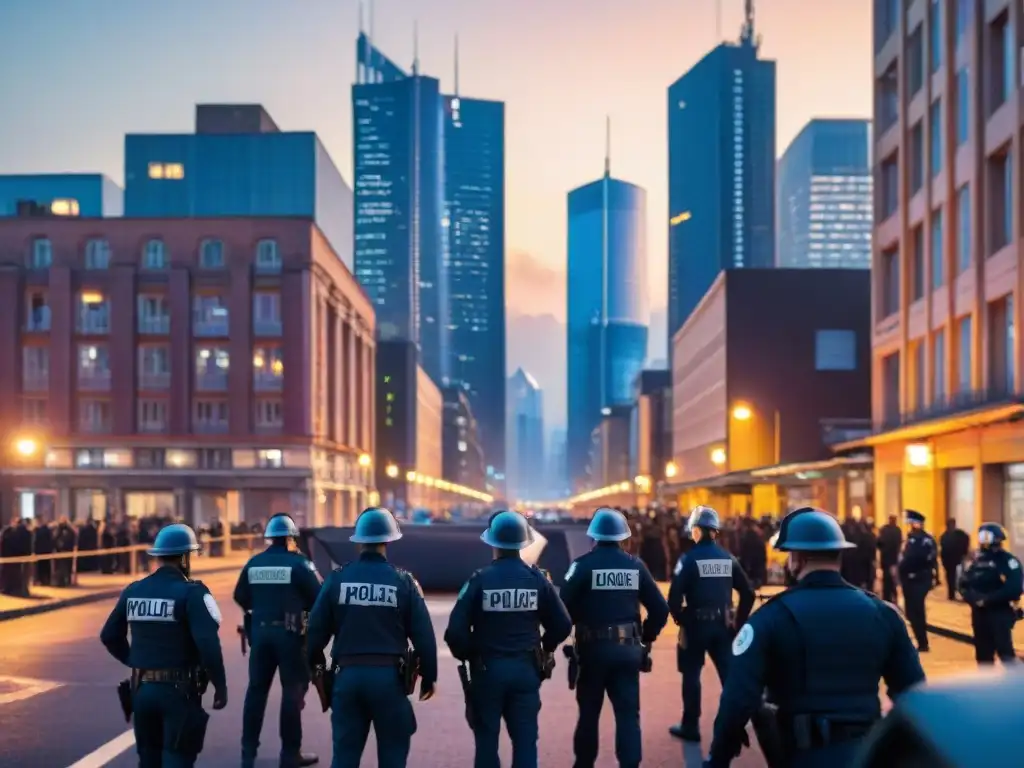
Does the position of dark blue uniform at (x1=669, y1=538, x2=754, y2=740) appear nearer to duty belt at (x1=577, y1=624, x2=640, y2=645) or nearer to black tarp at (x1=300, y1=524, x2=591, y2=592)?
duty belt at (x1=577, y1=624, x2=640, y2=645)

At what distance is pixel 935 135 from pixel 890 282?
7.39 metres

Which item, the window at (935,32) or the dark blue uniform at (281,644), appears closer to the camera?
the dark blue uniform at (281,644)

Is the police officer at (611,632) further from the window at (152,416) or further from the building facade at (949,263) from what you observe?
the window at (152,416)

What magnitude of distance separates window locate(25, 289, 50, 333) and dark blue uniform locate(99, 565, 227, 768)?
225 feet

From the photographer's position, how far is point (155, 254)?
7206 centimetres

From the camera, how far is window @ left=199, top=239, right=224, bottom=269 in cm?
7200

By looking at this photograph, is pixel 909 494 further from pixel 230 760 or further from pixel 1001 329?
pixel 230 760

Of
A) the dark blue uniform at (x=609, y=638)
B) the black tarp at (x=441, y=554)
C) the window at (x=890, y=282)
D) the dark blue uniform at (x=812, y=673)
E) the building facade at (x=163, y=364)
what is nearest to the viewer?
the dark blue uniform at (x=812, y=673)

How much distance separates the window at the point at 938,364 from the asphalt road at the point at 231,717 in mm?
19022

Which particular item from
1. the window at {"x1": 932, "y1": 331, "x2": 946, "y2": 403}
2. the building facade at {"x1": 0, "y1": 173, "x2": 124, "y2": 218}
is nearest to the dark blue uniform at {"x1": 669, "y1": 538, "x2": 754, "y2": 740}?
the window at {"x1": 932, "y1": 331, "x2": 946, "y2": 403}

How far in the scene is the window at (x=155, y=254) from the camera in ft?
236

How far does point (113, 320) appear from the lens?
69.9m

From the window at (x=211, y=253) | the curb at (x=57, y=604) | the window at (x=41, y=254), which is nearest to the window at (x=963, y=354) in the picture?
the curb at (x=57, y=604)

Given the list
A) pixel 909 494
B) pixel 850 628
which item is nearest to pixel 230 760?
pixel 850 628
